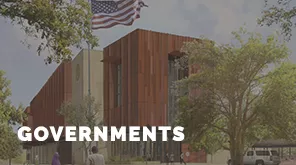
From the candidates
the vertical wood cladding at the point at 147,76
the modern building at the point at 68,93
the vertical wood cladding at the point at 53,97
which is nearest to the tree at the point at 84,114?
the vertical wood cladding at the point at 147,76

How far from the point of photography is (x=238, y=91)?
3475 cm

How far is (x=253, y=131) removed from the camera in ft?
122

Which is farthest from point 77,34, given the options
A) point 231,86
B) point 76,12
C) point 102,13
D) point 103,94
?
point 103,94

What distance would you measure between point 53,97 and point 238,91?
64.4m

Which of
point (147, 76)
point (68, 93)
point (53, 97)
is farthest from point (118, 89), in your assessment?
point (53, 97)

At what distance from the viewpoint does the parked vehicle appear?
52.7 metres

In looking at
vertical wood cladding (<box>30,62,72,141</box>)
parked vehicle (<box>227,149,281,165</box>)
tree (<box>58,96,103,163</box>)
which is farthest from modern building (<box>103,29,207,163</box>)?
vertical wood cladding (<box>30,62,72,141</box>)

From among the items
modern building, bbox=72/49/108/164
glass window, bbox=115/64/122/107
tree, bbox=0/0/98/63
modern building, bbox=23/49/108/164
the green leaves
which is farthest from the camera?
modern building, bbox=23/49/108/164

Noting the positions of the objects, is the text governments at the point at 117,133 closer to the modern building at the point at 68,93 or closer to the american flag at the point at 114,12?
the modern building at the point at 68,93

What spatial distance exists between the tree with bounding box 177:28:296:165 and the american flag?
7255mm

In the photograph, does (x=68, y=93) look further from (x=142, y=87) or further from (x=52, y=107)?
(x=142, y=87)

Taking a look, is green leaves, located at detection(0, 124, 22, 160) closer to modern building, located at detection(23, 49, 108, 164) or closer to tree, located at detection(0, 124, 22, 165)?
tree, located at detection(0, 124, 22, 165)

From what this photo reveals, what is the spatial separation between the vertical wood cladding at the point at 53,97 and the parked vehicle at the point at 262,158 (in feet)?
121

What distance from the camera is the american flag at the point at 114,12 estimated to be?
41.6m
